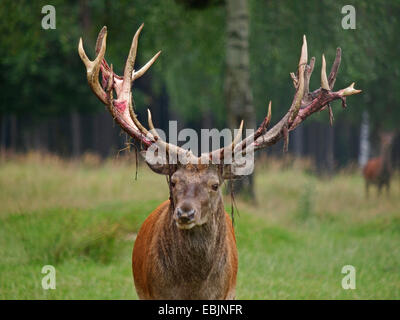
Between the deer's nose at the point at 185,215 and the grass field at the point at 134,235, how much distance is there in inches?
125

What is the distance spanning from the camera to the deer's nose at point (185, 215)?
14.8 feet

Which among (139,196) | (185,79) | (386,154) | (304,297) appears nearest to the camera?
(304,297)

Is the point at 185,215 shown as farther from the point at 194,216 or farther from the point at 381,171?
the point at 381,171

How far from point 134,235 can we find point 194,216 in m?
5.53

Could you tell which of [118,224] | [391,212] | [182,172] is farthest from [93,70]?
[391,212]

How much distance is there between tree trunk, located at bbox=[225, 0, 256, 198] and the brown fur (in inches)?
286

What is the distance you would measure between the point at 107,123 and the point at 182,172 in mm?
25711

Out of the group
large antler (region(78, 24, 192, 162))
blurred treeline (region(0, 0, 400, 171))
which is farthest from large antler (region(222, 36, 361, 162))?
blurred treeline (region(0, 0, 400, 171))

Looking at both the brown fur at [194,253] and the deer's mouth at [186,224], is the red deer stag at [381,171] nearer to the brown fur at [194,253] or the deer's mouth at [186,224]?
the brown fur at [194,253]

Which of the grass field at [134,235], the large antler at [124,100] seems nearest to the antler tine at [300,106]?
the large antler at [124,100]

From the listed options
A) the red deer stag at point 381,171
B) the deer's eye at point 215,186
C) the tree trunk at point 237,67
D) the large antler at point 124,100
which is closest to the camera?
the deer's eye at point 215,186

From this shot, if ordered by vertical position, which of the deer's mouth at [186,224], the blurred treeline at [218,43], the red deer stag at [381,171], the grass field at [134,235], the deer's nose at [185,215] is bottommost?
the grass field at [134,235]
